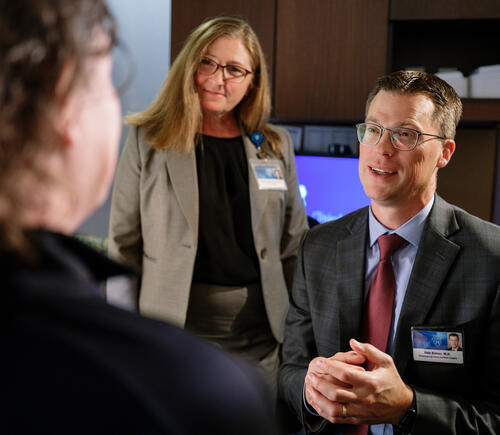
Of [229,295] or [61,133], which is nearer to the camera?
[61,133]

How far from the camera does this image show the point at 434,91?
144 cm

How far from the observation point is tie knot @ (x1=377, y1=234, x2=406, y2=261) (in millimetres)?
1402

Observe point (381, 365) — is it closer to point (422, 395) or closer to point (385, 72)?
point (422, 395)

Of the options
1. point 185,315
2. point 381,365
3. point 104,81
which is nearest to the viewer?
point 104,81

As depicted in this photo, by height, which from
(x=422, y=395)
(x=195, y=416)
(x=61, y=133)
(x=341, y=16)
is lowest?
(x=422, y=395)

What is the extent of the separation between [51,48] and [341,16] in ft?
8.20

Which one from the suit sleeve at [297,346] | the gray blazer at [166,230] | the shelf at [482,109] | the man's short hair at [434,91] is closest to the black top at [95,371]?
the suit sleeve at [297,346]

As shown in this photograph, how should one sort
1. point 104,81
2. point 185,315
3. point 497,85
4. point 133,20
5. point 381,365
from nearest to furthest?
point 104,81
point 381,365
point 185,315
point 497,85
point 133,20

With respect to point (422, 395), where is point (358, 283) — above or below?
above

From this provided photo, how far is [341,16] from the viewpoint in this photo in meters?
2.67

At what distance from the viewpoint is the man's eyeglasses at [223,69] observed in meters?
2.02

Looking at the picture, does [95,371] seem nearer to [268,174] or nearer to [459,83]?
[268,174]

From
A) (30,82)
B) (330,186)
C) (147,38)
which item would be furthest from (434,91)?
(147,38)

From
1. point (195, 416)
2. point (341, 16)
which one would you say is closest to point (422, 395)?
point (195, 416)
